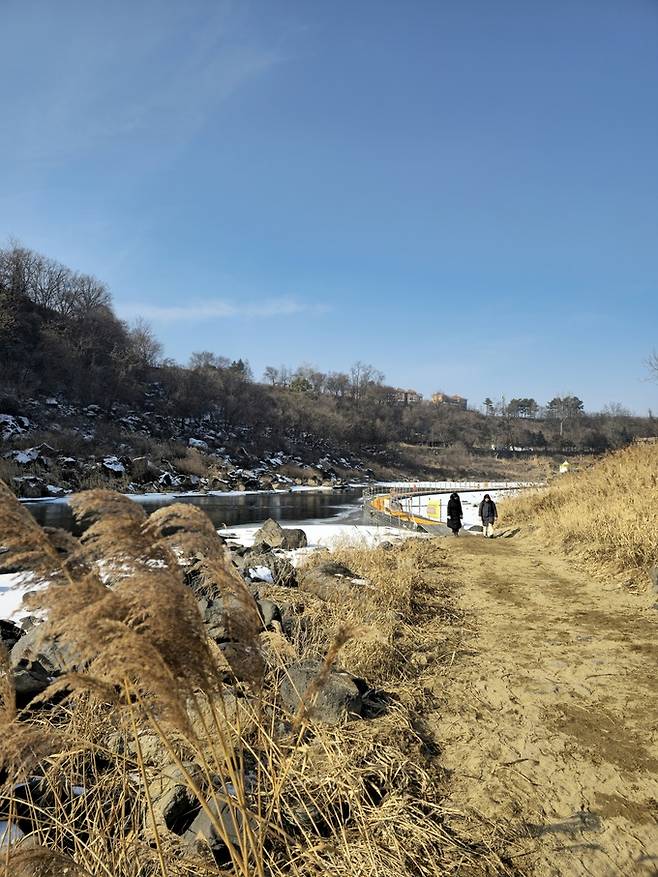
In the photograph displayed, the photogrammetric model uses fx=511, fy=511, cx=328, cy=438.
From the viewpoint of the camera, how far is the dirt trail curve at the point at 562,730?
9.20ft

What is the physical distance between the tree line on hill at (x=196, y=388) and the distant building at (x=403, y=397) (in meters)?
2.25

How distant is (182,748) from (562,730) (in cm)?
284

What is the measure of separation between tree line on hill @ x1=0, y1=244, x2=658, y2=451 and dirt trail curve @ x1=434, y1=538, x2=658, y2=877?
5069 centimetres

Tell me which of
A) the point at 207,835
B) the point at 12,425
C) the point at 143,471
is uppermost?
the point at 12,425

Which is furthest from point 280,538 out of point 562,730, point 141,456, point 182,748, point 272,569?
point 141,456

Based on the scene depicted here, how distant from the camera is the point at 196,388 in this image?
6925 cm

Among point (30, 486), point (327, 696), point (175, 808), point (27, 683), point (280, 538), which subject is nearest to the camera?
point (175, 808)

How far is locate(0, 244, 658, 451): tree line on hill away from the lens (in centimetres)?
5494

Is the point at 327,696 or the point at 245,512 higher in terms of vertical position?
the point at 327,696

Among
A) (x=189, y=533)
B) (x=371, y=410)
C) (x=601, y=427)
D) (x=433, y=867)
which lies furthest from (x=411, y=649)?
(x=601, y=427)

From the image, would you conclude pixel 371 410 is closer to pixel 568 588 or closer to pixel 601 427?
pixel 601 427

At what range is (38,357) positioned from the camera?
178 ft

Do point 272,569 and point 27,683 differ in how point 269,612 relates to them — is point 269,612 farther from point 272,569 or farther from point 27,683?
point 272,569

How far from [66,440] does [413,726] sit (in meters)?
42.1
